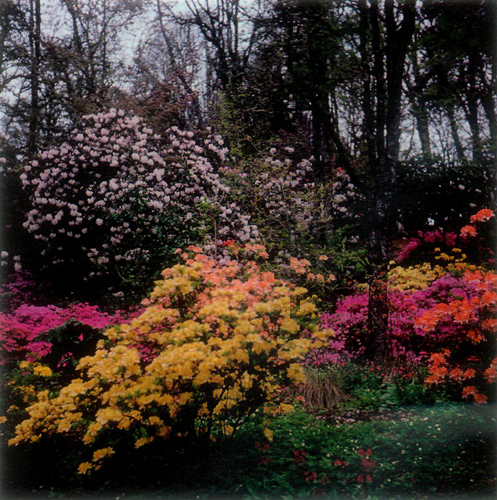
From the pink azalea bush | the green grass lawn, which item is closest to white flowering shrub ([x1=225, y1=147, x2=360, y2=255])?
the pink azalea bush

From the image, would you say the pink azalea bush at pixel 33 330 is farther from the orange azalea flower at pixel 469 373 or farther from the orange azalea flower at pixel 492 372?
the orange azalea flower at pixel 492 372

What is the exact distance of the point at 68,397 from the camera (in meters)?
2.95

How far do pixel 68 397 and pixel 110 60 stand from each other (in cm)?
1527

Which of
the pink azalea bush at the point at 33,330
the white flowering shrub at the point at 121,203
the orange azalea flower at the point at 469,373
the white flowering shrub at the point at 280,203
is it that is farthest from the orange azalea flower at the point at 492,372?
the white flowering shrub at the point at 121,203

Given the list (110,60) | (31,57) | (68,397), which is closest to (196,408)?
(68,397)

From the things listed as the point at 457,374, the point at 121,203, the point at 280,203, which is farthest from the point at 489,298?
the point at 121,203

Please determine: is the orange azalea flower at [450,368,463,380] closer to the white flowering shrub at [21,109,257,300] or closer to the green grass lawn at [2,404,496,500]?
the green grass lawn at [2,404,496,500]

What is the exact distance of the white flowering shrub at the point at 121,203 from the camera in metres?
7.98

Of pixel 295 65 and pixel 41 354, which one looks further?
pixel 295 65

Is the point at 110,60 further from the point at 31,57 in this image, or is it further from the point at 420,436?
the point at 420,436

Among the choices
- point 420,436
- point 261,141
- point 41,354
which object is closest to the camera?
point 420,436

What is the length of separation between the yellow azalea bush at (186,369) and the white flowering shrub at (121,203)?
4.34 meters

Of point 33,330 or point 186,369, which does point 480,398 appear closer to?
point 186,369

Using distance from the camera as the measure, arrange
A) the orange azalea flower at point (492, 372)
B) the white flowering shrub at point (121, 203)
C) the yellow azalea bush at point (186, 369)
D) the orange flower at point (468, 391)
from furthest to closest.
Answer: the white flowering shrub at point (121, 203), the orange flower at point (468, 391), the orange azalea flower at point (492, 372), the yellow azalea bush at point (186, 369)
